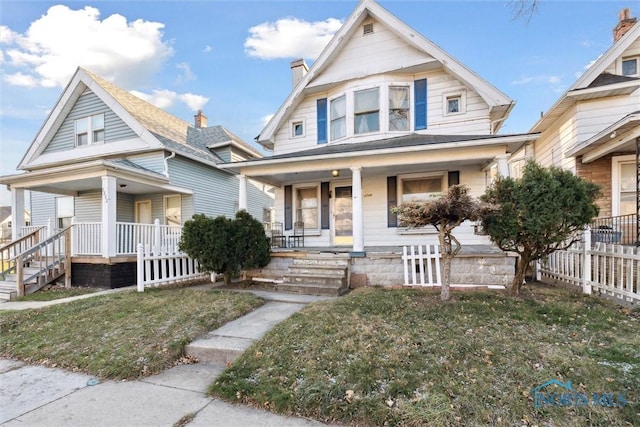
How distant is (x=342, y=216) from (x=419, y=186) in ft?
8.45

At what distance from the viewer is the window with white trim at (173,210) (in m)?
12.8

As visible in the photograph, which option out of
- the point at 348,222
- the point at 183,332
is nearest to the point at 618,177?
the point at 348,222

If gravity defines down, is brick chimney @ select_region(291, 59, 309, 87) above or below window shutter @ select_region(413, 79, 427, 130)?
above

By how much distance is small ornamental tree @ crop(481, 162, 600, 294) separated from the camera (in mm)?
4906

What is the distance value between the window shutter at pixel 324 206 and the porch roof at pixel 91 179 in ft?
19.1

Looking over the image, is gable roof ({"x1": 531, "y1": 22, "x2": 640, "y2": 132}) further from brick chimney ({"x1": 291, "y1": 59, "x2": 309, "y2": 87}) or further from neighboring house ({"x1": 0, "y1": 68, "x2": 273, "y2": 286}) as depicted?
neighboring house ({"x1": 0, "y1": 68, "x2": 273, "y2": 286})

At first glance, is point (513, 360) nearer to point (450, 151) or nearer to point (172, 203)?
point (450, 151)

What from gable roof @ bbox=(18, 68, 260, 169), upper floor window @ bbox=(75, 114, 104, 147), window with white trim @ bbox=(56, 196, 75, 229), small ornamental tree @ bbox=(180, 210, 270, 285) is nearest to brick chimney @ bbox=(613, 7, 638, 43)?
small ornamental tree @ bbox=(180, 210, 270, 285)

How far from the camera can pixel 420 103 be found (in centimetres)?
925

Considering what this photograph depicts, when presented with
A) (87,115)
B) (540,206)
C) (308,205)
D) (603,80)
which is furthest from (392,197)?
(87,115)

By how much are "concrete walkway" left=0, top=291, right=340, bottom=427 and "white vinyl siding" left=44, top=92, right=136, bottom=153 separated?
10423 millimetres

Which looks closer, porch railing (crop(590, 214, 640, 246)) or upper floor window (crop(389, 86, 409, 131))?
porch railing (crop(590, 214, 640, 246))

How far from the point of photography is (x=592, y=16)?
749 cm

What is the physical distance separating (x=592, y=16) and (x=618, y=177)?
172 inches
